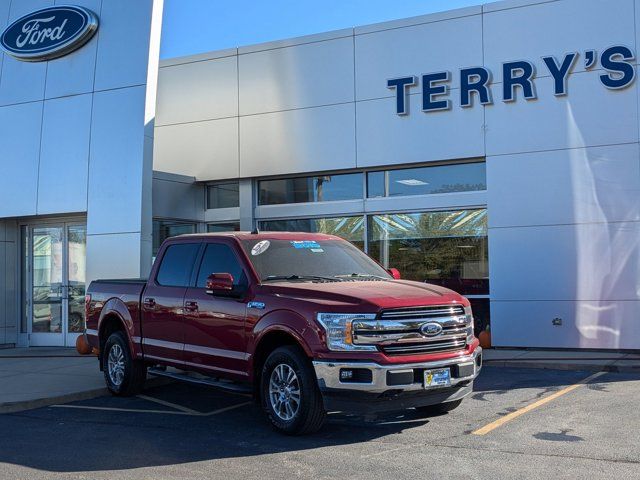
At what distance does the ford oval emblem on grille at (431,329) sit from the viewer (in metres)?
7.12

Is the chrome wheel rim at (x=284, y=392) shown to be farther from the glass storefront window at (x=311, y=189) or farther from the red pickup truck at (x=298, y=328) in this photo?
the glass storefront window at (x=311, y=189)

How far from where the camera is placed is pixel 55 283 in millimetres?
16125

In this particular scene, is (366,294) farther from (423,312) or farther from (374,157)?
(374,157)

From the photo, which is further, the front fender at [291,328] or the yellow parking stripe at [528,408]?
the yellow parking stripe at [528,408]

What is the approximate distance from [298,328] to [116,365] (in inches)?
154

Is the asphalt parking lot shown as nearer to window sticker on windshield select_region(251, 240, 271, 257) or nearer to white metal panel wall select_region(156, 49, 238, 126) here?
window sticker on windshield select_region(251, 240, 271, 257)

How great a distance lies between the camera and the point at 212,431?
7.72 metres

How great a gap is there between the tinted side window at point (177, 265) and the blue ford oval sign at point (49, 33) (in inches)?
301

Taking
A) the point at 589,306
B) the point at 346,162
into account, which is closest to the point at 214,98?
the point at 346,162

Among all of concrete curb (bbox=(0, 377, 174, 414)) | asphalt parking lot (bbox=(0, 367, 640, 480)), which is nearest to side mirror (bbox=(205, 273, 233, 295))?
asphalt parking lot (bbox=(0, 367, 640, 480))

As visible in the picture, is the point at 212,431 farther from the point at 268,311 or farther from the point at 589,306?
the point at 589,306

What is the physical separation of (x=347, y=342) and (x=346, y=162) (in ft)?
30.1

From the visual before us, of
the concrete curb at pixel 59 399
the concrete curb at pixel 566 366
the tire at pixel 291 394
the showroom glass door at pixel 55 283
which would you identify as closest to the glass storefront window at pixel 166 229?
the showroom glass door at pixel 55 283

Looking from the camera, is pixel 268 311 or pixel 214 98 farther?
pixel 214 98
